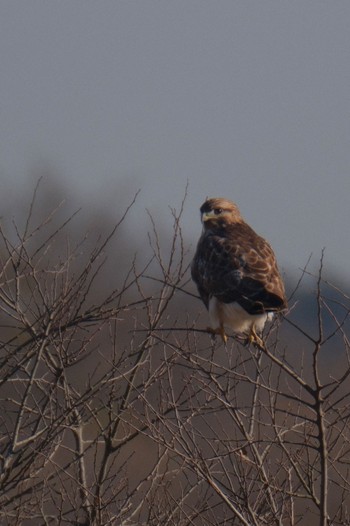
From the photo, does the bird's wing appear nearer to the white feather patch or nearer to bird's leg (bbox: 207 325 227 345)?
the white feather patch

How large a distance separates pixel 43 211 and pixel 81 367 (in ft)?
6.94

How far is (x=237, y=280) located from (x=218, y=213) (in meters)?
1.29

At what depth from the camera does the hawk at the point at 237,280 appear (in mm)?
6840

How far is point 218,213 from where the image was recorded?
8281mm

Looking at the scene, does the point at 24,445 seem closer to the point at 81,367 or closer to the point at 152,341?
the point at 152,341

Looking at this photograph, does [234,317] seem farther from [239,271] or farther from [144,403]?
[144,403]

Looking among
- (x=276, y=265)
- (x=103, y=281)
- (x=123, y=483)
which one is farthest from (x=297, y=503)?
(x=276, y=265)

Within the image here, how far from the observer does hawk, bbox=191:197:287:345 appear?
6840 mm

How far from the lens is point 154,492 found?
294 inches

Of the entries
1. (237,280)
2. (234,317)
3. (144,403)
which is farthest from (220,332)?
(144,403)

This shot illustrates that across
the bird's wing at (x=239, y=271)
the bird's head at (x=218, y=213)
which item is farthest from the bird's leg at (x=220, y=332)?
the bird's head at (x=218, y=213)

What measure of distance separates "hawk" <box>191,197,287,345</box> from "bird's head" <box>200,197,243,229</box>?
0.13 meters

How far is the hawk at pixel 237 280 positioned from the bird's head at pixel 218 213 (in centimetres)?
13

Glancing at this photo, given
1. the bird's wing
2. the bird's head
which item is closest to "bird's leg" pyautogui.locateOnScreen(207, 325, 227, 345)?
the bird's wing
